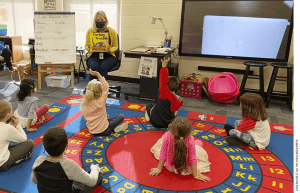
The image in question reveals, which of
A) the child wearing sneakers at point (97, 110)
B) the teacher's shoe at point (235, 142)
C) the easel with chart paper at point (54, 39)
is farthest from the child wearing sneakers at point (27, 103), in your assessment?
the teacher's shoe at point (235, 142)

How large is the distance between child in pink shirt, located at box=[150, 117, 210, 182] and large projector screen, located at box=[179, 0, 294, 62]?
9.83ft

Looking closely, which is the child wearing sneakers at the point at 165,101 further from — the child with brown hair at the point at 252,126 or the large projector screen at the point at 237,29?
the large projector screen at the point at 237,29

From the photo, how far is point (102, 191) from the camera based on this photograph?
2.12 metres

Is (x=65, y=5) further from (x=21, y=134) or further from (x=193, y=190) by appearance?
(x=193, y=190)

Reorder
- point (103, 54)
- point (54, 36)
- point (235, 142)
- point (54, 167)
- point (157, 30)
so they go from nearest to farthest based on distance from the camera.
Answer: point (54, 167)
point (235, 142)
point (103, 54)
point (54, 36)
point (157, 30)

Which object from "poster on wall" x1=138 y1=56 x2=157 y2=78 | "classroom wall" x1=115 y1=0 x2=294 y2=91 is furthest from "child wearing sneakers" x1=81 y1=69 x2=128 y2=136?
"classroom wall" x1=115 y1=0 x2=294 y2=91

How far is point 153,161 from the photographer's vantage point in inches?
102

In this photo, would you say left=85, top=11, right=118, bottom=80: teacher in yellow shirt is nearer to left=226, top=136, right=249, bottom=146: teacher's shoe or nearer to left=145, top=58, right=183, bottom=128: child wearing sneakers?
left=145, top=58, right=183, bottom=128: child wearing sneakers

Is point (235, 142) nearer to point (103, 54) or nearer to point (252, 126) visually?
point (252, 126)

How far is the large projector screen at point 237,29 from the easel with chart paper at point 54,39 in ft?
7.11

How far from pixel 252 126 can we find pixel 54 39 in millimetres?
3910

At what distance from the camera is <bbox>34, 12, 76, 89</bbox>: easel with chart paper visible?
4.87 meters

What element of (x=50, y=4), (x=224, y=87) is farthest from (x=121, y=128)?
(x=50, y=4)

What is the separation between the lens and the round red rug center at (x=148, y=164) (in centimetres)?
226
